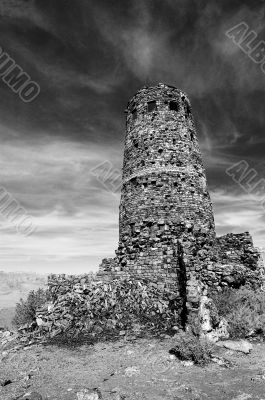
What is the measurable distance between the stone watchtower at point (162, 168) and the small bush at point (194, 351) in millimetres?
7246

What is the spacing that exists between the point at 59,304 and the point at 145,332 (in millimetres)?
3412

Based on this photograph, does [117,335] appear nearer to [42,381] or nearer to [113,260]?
[42,381]

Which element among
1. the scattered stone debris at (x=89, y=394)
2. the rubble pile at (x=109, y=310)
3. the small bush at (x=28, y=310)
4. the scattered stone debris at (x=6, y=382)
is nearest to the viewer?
the scattered stone debris at (x=89, y=394)

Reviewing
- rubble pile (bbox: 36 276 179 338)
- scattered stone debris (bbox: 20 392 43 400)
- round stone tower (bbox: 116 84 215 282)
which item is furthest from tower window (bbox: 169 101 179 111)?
scattered stone debris (bbox: 20 392 43 400)

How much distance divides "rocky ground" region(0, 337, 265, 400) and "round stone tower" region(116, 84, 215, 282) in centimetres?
716

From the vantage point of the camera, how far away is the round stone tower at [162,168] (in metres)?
16.5

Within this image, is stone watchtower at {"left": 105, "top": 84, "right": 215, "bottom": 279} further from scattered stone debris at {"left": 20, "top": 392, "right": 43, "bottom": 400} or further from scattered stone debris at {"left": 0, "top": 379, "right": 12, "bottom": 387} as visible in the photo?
scattered stone debris at {"left": 20, "top": 392, "right": 43, "bottom": 400}

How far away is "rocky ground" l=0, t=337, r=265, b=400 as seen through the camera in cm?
503

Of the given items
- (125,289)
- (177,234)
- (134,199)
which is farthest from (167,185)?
(125,289)

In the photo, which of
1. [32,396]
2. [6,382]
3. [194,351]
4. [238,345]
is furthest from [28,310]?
[238,345]

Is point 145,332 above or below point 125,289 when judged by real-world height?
below

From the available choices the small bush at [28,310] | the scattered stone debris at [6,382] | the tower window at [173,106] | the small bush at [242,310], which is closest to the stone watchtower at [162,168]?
the tower window at [173,106]

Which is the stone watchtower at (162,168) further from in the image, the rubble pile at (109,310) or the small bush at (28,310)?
the small bush at (28,310)

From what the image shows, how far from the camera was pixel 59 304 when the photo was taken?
32.1 feet
